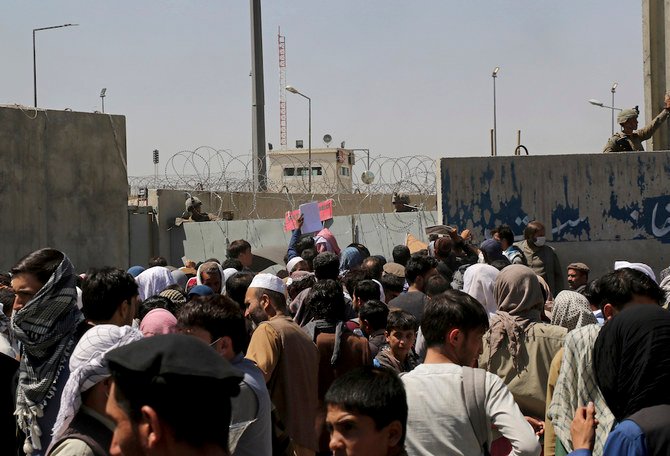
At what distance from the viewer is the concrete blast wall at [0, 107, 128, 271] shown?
47.5 feet

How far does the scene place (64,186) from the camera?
15.2 m

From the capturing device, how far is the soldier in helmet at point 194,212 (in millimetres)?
16594

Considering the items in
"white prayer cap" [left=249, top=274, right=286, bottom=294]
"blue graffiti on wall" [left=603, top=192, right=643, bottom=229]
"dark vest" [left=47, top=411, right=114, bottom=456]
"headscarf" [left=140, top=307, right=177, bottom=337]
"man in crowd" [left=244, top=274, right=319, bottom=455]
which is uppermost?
"blue graffiti on wall" [left=603, top=192, right=643, bottom=229]

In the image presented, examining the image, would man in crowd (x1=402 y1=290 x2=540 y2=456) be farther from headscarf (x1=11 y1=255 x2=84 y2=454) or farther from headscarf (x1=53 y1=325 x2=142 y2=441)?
headscarf (x1=11 y1=255 x2=84 y2=454)

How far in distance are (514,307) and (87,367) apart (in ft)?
10.2

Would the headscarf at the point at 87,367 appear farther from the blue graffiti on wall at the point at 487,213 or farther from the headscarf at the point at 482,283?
the blue graffiti on wall at the point at 487,213

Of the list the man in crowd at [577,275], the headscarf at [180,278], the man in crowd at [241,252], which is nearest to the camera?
the man in crowd at [577,275]

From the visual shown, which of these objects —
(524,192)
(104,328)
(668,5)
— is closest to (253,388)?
(104,328)

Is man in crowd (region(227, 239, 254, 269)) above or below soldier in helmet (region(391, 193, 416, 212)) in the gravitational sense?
below

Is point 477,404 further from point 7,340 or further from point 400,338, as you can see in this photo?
point 7,340

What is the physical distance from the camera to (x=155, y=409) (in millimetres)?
1957

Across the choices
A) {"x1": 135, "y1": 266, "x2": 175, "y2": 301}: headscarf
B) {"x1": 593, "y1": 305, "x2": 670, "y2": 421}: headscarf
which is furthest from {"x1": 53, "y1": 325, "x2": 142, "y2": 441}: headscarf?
{"x1": 135, "y1": 266, "x2": 175, "y2": 301}: headscarf

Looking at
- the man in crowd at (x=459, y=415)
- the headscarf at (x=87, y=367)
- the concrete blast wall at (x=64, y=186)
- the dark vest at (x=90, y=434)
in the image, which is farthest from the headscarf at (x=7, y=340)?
the concrete blast wall at (x=64, y=186)

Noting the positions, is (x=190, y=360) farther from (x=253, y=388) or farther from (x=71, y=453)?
(x=253, y=388)
